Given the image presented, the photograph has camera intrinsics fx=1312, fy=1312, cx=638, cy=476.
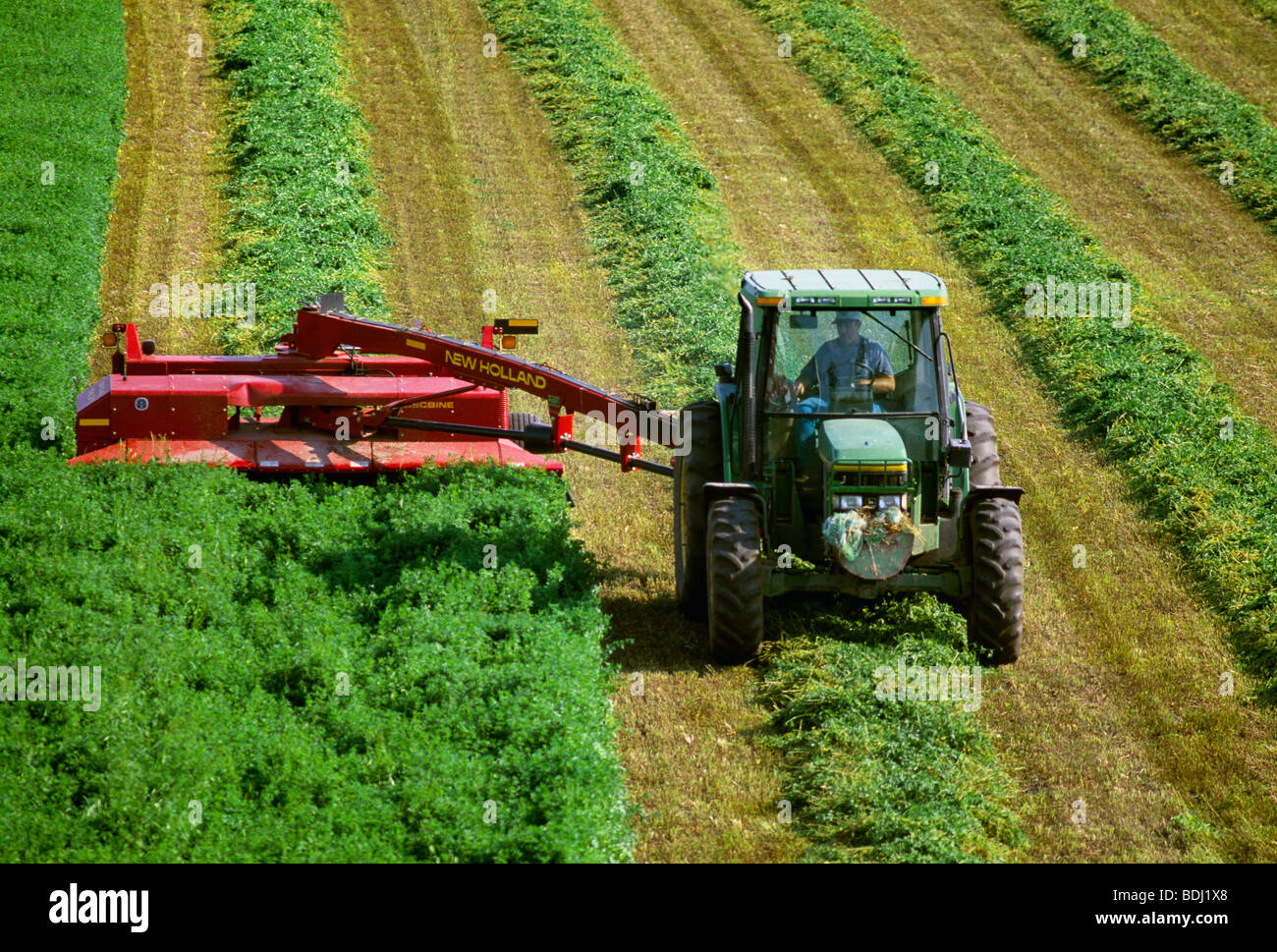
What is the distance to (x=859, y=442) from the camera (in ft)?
28.7

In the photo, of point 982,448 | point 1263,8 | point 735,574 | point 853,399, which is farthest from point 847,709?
point 1263,8

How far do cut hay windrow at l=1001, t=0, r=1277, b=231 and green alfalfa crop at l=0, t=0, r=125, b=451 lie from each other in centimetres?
1644

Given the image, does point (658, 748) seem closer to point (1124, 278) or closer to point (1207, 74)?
point (1124, 278)

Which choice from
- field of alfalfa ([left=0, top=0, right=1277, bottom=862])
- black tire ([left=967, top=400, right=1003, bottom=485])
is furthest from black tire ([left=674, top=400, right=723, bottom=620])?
black tire ([left=967, top=400, right=1003, bottom=485])

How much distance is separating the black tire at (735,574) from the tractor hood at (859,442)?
26.3 inches

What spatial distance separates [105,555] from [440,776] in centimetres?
329

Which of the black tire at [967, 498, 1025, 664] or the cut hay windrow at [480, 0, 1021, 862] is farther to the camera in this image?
the black tire at [967, 498, 1025, 664]

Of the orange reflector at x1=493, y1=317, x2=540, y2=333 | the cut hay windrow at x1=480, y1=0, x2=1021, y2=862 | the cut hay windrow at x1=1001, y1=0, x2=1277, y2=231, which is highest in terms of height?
the cut hay windrow at x1=1001, y1=0, x2=1277, y2=231

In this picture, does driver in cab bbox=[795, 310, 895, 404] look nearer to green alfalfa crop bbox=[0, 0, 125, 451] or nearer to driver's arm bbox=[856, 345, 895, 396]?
driver's arm bbox=[856, 345, 895, 396]

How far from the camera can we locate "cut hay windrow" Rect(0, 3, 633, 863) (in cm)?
642

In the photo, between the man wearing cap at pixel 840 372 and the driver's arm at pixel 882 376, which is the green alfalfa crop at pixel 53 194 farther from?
the driver's arm at pixel 882 376

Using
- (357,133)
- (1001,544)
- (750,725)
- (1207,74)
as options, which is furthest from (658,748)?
(1207,74)

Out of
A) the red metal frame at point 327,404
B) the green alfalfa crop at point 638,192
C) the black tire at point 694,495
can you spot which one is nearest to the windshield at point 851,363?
the black tire at point 694,495

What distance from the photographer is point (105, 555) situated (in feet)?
28.6
